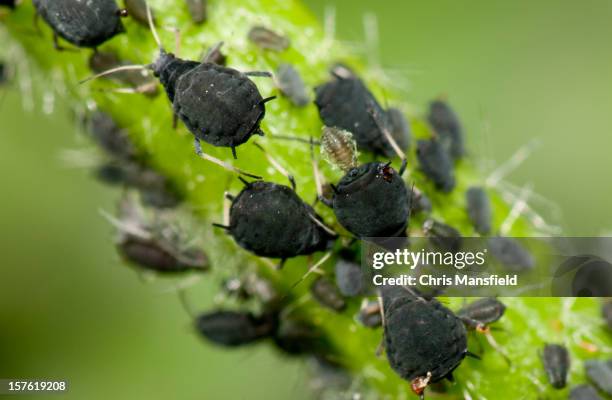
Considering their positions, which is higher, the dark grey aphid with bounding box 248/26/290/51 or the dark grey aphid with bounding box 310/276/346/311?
the dark grey aphid with bounding box 248/26/290/51

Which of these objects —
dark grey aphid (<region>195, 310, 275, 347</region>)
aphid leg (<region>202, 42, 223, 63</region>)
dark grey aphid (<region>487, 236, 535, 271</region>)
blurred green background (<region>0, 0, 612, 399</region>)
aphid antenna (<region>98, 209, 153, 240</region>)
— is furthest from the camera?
blurred green background (<region>0, 0, 612, 399</region>)

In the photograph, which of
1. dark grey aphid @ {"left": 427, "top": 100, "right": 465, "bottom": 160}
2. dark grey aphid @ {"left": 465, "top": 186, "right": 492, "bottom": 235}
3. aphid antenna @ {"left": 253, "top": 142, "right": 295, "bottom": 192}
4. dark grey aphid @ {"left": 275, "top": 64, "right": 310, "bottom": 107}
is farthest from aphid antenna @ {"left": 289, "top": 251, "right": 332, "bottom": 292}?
dark grey aphid @ {"left": 427, "top": 100, "right": 465, "bottom": 160}

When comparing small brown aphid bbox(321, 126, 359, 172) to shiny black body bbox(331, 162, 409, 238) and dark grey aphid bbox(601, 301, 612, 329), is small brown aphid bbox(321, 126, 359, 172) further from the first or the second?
dark grey aphid bbox(601, 301, 612, 329)

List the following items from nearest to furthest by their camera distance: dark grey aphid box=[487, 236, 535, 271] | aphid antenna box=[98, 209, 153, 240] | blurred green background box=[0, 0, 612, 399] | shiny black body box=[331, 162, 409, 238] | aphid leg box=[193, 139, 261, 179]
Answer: shiny black body box=[331, 162, 409, 238] < aphid leg box=[193, 139, 261, 179] < dark grey aphid box=[487, 236, 535, 271] < aphid antenna box=[98, 209, 153, 240] < blurred green background box=[0, 0, 612, 399]

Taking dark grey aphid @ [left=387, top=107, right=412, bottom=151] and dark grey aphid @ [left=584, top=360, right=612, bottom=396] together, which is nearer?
dark grey aphid @ [left=584, top=360, right=612, bottom=396]

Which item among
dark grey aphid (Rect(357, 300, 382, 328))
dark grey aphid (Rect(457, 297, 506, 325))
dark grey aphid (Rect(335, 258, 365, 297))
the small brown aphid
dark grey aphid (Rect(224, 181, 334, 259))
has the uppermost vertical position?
the small brown aphid
